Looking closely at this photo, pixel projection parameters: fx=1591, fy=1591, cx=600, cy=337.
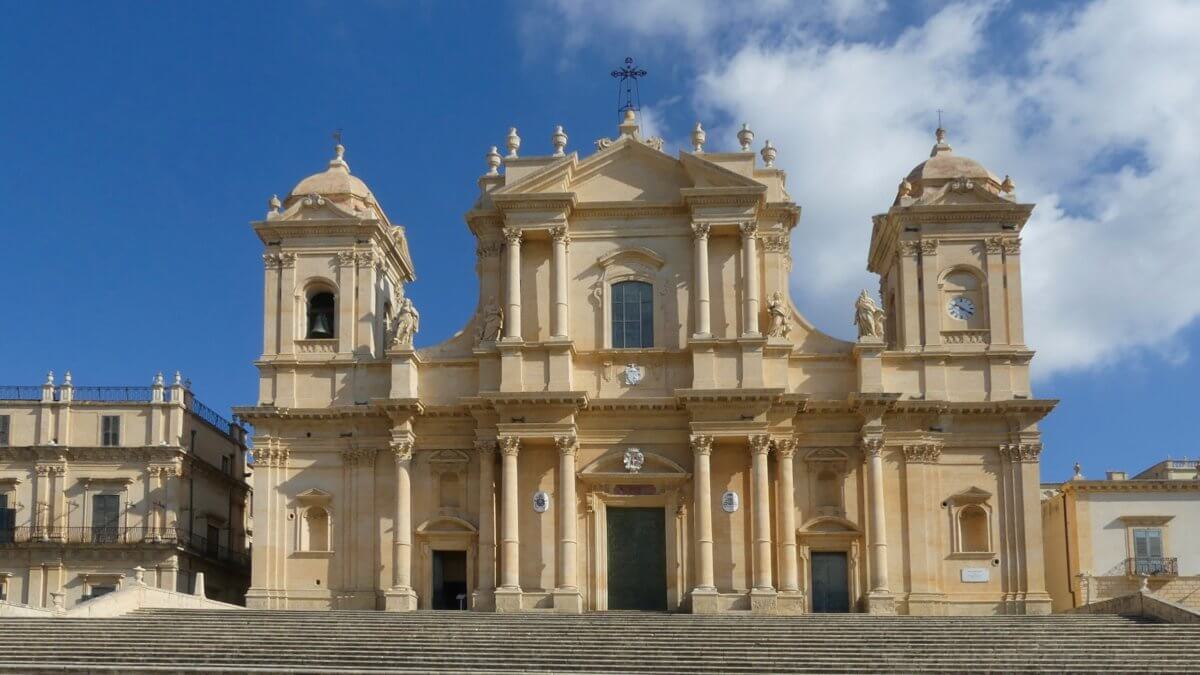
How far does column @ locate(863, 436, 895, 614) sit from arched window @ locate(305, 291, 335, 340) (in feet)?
51.4

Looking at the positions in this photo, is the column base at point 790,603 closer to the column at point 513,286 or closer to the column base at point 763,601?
the column base at point 763,601

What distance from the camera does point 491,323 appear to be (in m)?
44.6

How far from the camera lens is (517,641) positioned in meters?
33.3

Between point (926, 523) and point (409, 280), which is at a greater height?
point (409, 280)

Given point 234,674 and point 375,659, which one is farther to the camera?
point 375,659

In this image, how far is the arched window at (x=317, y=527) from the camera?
147 ft

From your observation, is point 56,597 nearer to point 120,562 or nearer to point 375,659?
point 375,659

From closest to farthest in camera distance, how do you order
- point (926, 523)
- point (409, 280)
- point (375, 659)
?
point (375, 659) → point (926, 523) → point (409, 280)

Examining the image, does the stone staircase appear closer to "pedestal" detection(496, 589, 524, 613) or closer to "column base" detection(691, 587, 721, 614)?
"column base" detection(691, 587, 721, 614)

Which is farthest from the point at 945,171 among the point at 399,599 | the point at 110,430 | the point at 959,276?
the point at 110,430

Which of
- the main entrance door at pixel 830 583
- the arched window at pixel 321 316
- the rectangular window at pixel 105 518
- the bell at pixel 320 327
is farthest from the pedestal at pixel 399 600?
the rectangular window at pixel 105 518

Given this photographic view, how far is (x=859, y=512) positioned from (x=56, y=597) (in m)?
20.9

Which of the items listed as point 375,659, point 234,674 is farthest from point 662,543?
point 234,674

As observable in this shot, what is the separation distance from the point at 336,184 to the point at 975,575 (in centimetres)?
2153
